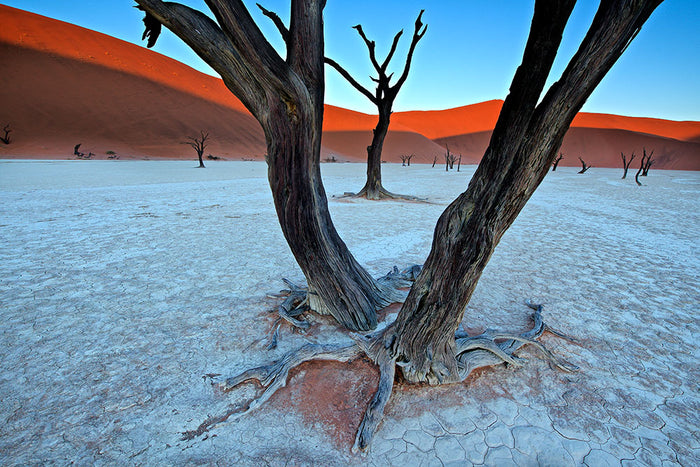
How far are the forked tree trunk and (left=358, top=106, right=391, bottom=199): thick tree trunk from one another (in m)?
8.09

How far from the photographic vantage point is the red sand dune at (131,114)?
110ft

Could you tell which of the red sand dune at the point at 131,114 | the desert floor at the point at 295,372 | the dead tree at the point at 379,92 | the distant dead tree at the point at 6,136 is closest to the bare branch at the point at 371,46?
the dead tree at the point at 379,92

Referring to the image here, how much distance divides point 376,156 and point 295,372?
8.53 metres

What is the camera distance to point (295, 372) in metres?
2.19

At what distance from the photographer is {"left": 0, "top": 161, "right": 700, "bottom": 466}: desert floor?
170 centimetres

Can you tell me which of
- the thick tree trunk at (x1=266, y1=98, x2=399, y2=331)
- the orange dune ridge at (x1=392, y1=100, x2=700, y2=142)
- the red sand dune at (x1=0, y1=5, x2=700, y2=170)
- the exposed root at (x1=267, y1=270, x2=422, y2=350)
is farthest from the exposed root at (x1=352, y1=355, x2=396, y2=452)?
the orange dune ridge at (x1=392, y1=100, x2=700, y2=142)

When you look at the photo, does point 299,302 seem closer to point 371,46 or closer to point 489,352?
point 489,352

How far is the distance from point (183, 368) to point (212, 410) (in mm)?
518

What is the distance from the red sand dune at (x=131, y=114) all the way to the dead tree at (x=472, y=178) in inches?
1396

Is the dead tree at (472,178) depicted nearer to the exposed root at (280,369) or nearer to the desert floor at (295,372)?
the exposed root at (280,369)

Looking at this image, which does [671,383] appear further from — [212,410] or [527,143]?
[212,410]

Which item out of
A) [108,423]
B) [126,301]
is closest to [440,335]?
[108,423]

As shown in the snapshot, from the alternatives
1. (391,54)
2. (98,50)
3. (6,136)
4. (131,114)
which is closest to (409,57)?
(391,54)

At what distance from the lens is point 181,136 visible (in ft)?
129
